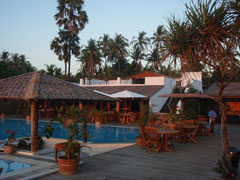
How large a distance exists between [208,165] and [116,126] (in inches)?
401

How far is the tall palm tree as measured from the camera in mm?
32656

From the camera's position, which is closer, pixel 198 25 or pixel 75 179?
pixel 198 25

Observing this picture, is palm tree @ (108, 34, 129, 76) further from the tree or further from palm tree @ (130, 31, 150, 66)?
the tree

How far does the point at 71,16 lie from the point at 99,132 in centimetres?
2235

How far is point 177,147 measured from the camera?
929 cm

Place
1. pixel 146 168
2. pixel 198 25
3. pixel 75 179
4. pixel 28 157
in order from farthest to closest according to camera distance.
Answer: pixel 28 157 < pixel 146 168 < pixel 75 179 < pixel 198 25

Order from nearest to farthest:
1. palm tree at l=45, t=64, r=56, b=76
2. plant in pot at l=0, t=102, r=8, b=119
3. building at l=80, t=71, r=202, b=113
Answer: building at l=80, t=71, r=202, b=113 < plant in pot at l=0, t=102, r=8, b=119 < palm tree at l=45, t=64, r=56, b=76

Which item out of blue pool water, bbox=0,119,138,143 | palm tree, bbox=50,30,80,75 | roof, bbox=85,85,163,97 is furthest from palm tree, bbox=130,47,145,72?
blue pool water, bbox=0,119,138,143

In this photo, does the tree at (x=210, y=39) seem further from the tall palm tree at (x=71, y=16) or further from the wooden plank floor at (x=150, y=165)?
the tall palm tree at (x=71, y=16)

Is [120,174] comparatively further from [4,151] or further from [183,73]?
[4,151]

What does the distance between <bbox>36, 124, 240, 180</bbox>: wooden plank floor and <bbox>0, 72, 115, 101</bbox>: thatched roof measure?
2786mm

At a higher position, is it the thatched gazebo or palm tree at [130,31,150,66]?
palm tree at [130,31,150,66]

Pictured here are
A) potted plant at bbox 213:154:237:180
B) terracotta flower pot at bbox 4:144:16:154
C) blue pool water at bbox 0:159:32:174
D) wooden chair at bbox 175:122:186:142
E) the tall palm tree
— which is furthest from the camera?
the tall palm tree

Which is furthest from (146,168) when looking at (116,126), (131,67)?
(131,67)
